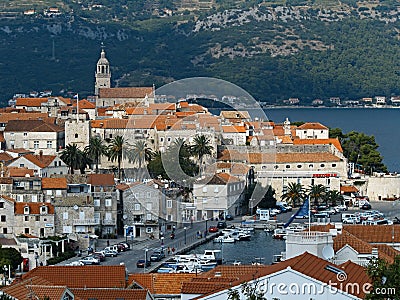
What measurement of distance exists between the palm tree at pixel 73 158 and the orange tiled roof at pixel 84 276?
35768 mm

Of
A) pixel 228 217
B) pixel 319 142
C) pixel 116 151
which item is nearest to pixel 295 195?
pixel 228 217

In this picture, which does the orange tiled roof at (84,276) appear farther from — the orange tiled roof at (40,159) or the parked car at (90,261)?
the orange tiled roof at (40,159)

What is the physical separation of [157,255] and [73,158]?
20.3m

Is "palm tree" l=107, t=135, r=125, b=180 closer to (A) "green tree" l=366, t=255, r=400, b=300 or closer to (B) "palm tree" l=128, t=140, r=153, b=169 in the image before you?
(B) "palm tree" l=128, t=140, r=153, b=169

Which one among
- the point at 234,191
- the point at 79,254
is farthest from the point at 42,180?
the point at 234,191

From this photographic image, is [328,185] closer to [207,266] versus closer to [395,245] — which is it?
[207,266]

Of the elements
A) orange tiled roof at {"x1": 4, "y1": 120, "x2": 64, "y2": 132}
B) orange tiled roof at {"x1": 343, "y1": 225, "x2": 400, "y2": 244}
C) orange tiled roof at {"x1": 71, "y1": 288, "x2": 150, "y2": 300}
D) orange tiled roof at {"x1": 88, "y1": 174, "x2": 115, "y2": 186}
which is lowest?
orange tiled roof at {"x1": 71, "y1": 288, "x2": 150, "y2": 300}

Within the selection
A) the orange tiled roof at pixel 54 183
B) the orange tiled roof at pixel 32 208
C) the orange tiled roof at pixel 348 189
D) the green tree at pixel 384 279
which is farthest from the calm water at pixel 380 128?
the green tree at pixel 384 279

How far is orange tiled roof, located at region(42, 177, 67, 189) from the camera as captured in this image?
57.0 meters

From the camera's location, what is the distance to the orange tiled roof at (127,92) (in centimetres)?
9512

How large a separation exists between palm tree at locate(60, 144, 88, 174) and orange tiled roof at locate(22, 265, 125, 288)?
3577 centimetres

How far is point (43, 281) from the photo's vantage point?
29.9 meters

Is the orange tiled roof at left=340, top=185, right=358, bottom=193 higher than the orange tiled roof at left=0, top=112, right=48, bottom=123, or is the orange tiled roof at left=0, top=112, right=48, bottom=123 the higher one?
the orange tiled roof at left=0, top=112, right=48, bottom=123

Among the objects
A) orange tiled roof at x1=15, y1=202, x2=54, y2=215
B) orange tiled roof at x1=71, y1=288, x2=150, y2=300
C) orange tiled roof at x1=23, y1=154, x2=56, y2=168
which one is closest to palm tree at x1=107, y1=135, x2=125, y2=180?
orange tiled roof at x1=23, y1=154, x2=56, y2=168
